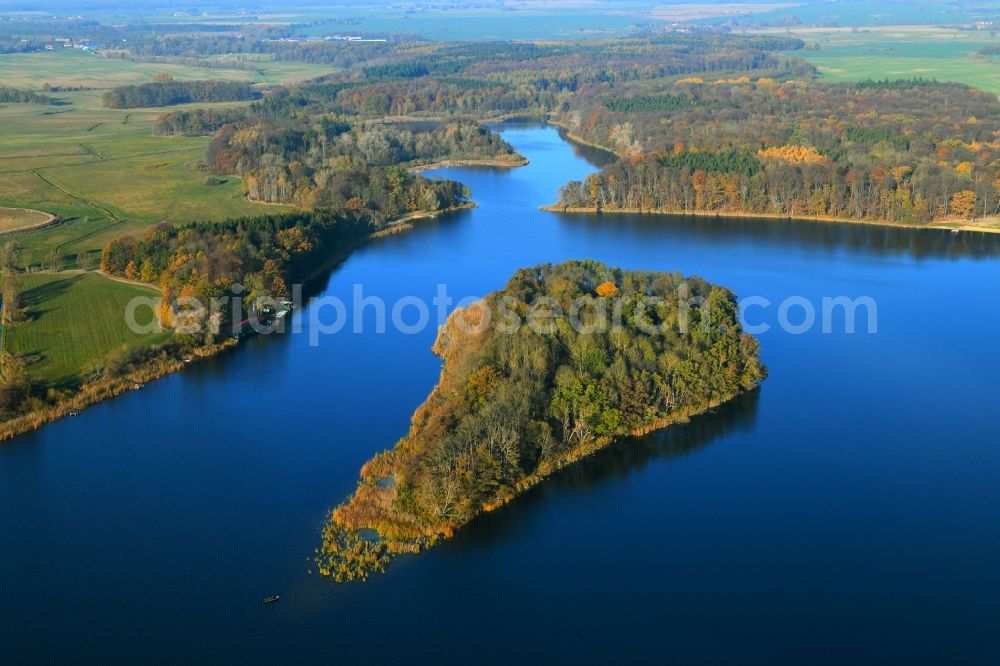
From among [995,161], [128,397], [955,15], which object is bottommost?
[128,397]

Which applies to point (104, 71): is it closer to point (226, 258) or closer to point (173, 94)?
point (173, 94)

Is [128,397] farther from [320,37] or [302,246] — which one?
[320,37]

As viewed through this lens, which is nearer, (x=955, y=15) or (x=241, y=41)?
(x=241, y=41)

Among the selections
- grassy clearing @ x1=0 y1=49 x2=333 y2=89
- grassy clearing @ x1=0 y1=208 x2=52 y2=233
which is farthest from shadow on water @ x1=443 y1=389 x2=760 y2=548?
grassy clearing @ x1=0 y1=49 x2=333 y2=89

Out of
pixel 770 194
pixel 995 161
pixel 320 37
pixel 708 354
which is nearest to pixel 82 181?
pixel 770 194

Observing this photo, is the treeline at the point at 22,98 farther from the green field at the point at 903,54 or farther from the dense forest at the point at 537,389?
the green field at the point at 903,54
